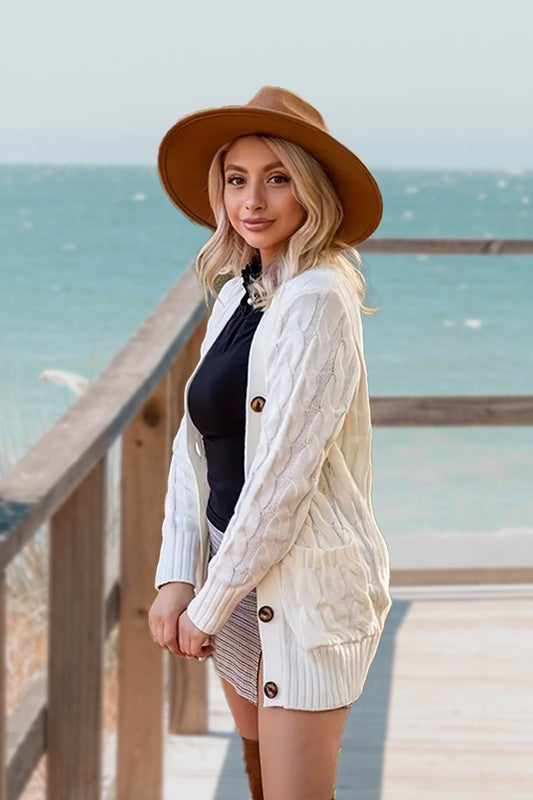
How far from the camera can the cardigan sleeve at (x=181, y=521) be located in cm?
142

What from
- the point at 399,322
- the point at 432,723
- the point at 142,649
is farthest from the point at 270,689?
the point at 399,322

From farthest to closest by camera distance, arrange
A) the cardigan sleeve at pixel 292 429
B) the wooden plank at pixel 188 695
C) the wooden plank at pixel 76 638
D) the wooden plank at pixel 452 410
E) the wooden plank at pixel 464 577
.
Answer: the wooden plank at pixel 464 577, the wooden plank at pixel 452 410, the wooden plank at pixel 188 695, the wooden plank at pixel 76 638, the cardigan sleeve at pixel 292 429

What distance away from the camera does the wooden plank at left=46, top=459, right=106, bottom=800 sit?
2.13m

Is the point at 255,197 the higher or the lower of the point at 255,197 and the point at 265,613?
the higher

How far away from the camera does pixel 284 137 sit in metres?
1.34

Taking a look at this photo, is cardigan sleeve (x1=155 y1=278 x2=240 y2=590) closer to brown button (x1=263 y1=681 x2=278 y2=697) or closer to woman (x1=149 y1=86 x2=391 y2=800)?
woman (x1=149 y1=86 x2=391 y2=800)

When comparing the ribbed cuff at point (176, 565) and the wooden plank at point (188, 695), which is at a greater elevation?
the ribbed cuff at point (176, 565)

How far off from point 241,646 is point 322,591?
134mm

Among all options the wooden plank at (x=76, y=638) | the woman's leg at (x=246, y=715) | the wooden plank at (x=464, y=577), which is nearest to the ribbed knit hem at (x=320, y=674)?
the woman's leg at (x=246, y=715)

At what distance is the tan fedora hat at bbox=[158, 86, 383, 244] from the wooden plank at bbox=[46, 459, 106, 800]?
0.80 m

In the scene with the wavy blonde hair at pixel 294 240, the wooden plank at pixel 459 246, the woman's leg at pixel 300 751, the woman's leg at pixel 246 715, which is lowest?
the wooden plank at pixel 459 246

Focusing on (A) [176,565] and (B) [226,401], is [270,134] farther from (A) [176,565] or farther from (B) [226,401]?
(A) [176,565]

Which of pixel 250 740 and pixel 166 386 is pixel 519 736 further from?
pixel 250 740

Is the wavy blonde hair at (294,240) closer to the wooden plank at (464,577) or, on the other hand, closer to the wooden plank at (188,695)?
the wooden plank at (188,695)
